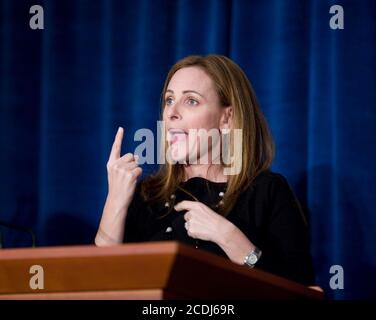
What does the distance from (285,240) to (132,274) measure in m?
0.64

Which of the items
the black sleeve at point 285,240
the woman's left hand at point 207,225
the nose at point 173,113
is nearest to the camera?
the woman's left hand at point 207,225

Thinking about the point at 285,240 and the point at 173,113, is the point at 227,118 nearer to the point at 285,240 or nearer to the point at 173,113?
the point at 173,113

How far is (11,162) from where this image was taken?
2.27 meters

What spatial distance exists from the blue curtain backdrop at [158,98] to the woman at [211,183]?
271 millimetres

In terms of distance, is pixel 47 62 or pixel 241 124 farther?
pixel 47 62

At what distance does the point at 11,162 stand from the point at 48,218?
22cm

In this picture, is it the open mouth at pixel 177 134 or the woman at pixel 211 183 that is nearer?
the woman at pixel 211 183

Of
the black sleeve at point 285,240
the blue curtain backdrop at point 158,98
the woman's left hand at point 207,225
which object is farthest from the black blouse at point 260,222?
the blue curtain backdrop at point 158,98

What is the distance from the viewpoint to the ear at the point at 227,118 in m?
1.85

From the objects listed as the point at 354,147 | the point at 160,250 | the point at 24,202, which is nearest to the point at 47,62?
the point at 24,202

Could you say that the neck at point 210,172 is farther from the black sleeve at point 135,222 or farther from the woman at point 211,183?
the black sleeve at point 135,222

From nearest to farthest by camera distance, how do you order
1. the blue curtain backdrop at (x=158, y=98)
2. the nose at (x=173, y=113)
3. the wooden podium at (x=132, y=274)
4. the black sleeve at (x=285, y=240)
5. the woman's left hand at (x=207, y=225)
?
the wooden podium at (x=132, y=274) < the woman's left hand at (x=207, y=225) < the black sleeve at (x=285, y=240) < the nose at (x=173, y=113) < the blue curtain backdrop at (x=158, y=98)
